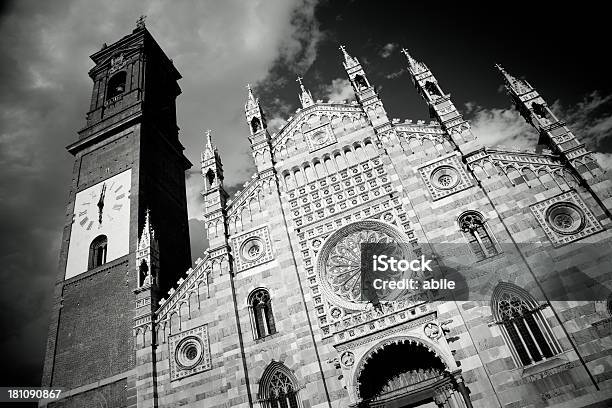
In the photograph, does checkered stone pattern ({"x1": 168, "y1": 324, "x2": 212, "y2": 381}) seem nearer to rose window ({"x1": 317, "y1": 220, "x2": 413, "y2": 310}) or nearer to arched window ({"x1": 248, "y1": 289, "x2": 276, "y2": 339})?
arched window ({"x1": 248, "y1": 289, "x2": 276, "y2": 339})

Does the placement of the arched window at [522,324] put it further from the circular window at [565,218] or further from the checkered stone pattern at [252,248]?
the checkered stone pattern at [252,248]

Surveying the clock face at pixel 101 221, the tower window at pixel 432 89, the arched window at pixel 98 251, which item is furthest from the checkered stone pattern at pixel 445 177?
the arched window at pixel 98 251

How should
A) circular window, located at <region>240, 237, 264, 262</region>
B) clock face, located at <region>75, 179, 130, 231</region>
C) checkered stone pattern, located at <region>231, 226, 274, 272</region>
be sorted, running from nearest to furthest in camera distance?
1. checkered stone pattern, located at <region>231, 226, 274, 272</region>
2. circular window, located at <region>240, 237, 264, 262</region>
3. clock face, located at <region>75, 179, 130, 231</region>

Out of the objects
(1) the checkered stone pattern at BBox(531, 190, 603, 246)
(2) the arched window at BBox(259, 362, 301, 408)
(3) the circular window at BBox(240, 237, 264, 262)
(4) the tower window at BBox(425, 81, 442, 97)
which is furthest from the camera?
(4) the tower window at BBox(425, 81, 442, 97)

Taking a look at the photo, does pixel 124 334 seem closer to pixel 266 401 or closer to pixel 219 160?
pixel 266 401

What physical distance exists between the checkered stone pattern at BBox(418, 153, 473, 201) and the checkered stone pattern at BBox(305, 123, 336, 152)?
516cm

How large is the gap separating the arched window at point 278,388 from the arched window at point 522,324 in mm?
8182

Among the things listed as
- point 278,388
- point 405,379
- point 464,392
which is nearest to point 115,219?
point 278,388

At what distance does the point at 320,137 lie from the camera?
2197 cm

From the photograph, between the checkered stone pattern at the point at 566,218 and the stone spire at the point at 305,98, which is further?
the stone spire at the point at 305,98

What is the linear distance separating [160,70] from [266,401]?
100 feet

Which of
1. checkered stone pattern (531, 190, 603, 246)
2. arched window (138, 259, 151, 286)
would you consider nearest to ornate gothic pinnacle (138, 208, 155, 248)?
arched window (138, 259, 151, 286)

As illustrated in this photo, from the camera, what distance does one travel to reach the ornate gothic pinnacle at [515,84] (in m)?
19.3

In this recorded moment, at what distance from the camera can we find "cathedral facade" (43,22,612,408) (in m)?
14.5
